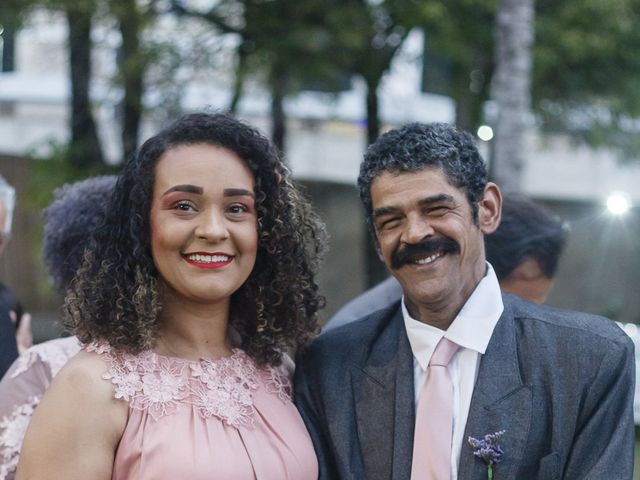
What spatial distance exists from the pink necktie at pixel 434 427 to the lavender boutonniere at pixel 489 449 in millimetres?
86

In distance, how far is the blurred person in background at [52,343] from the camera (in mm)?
3105

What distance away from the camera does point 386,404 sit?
2.99 m

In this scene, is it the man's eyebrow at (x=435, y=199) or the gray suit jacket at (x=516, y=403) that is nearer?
the gray suit jacket at (x=516, y=403)

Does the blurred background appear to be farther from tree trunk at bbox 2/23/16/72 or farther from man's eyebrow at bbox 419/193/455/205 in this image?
man's eyebrow at bbox 419/193/455/205

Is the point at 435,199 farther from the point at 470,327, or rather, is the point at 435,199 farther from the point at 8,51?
the point at 8,51

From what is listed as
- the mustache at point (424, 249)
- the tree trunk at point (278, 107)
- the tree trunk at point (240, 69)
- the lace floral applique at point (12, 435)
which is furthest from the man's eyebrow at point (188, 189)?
the tree trunk at point (240, 69)

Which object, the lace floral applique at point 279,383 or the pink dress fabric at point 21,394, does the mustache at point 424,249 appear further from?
the pink dress fabric at point 21,394

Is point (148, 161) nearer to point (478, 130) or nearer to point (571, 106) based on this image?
point (478, 130)

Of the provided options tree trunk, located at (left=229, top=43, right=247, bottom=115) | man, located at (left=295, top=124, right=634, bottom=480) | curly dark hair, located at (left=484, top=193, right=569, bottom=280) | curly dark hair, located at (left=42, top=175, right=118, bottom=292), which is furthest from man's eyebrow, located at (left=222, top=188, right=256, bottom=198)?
tree trunk, located at (left=229, top=43, right=247, bottom=115)

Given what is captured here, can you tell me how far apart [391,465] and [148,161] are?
1157 millimetres

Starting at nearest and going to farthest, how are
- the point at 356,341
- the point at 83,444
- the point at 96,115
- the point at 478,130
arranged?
the point at 83,444
the point at 356,341
the point at 478,130
the point at 96,115

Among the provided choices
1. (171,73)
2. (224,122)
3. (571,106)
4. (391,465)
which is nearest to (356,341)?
(391,465)

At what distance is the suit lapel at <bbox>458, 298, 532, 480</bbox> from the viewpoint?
2.73 m

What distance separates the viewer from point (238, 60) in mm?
10859
